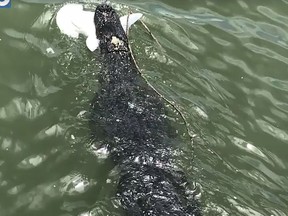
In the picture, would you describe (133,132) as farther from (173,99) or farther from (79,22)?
(79,22)

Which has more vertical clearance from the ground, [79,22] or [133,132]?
[79,22]

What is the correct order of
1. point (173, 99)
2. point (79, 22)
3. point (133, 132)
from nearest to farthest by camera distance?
point (133, 132) < point (173, 99) < point (79, 22)

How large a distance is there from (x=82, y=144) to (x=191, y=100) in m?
1.52

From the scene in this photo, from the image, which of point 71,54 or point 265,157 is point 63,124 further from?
point 265,157

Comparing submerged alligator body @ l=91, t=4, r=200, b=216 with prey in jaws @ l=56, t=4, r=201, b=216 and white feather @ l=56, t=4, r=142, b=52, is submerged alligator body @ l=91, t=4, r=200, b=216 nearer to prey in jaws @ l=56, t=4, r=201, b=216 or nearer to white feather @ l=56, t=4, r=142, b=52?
prey in jaws @ l=56, t=4, r=201, b=216

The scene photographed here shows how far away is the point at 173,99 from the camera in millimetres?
7156

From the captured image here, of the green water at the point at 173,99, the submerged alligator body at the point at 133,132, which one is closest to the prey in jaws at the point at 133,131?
the submerged alligator body at the point at 133,132

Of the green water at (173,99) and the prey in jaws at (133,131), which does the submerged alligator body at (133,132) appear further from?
the green water at (173,99)

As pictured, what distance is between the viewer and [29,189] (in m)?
6.19

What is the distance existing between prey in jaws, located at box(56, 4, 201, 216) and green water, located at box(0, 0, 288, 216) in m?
0.21

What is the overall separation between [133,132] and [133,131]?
2cm

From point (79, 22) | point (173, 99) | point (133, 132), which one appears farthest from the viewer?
point (79, 22)

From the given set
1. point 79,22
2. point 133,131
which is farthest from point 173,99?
point 79,22

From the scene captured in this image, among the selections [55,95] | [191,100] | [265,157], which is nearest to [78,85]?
[55,95]
